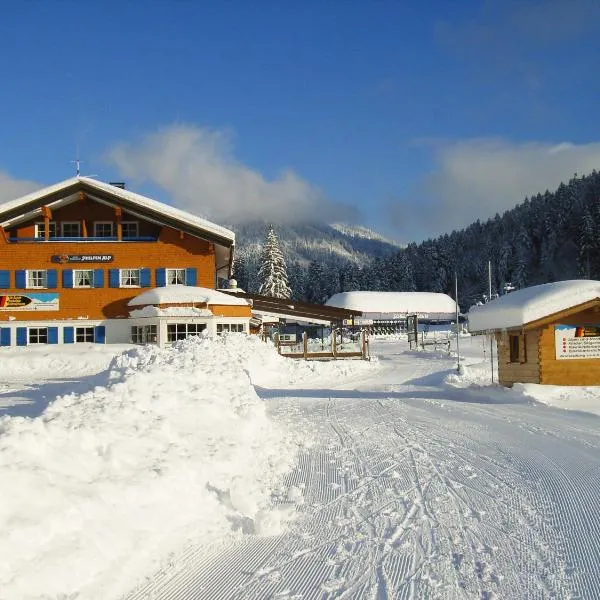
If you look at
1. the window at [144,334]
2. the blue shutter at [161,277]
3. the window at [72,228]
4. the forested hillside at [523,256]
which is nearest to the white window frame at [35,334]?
the window at [144,334]

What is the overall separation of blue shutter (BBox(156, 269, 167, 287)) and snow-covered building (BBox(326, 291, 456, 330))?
49165mm

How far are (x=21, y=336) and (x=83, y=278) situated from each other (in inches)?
178

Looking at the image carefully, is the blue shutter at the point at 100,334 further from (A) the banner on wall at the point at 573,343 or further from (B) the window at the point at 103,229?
(A) the banner on wall at the point at 573,343

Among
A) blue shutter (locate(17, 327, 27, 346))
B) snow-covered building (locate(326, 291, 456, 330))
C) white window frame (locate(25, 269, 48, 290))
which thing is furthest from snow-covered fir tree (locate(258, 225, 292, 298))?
blue shutter (locate(17, 327, 27, 346))

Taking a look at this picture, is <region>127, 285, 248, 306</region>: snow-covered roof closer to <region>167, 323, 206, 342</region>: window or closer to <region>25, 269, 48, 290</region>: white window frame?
<region>167, 323, 206, 342</region>: window

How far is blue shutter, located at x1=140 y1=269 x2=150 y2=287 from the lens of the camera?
33250mm

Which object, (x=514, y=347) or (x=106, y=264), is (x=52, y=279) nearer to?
(x=106, y=264)

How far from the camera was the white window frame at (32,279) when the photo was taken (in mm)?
32500

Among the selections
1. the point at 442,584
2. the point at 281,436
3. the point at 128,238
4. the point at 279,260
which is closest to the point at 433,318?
the point at 279,260


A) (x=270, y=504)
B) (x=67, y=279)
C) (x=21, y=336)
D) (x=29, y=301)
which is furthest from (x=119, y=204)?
(x=270, y=504)

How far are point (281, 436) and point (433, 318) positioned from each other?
7801 cm

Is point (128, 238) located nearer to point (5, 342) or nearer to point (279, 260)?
point (5, 342)

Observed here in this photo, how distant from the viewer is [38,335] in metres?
32.2

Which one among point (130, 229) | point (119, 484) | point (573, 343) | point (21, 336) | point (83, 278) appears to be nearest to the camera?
point (119, 484)
